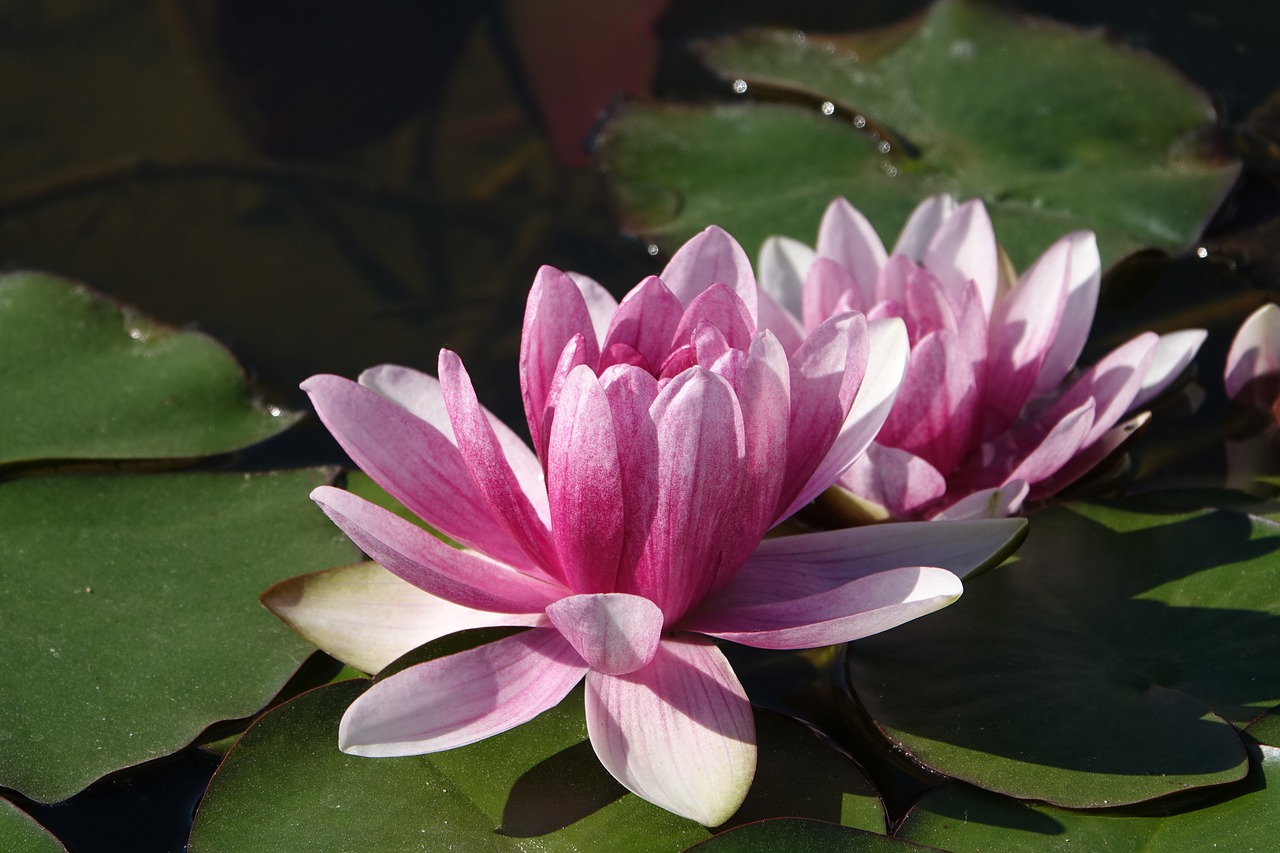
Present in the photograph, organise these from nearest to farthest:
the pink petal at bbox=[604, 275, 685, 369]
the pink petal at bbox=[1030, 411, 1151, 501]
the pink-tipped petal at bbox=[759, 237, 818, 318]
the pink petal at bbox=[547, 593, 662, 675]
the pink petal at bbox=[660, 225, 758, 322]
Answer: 1. the pink petal at bbox=[547, 593, 662, 675]
2. the pink petal at bbox=[604, 275, 685, 369]
3. the pink petal at bbox=[660, 225, 758, 322]
4. the pink petal at bbox=[1030, 411, 1151, 501]
5. the pink-tipped petal at bbox=[759, 237, 818, 318]

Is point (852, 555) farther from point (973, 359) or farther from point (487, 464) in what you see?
point (487, 464)

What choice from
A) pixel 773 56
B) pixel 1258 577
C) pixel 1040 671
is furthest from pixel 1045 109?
pixel 1040 671

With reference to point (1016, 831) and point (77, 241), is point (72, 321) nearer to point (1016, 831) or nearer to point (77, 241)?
point (77, 241)

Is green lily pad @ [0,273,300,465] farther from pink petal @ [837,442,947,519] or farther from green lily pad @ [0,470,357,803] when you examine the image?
pink petal @ [837,442,947,519]

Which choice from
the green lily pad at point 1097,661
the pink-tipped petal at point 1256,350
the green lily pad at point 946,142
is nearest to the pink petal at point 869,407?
the green lily pad at point 1097,661

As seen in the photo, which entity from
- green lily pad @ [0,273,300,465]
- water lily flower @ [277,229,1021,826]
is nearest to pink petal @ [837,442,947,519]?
water lily flower @ [277,229,1021,826]

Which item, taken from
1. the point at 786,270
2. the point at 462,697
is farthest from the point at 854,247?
the point at 462,697
